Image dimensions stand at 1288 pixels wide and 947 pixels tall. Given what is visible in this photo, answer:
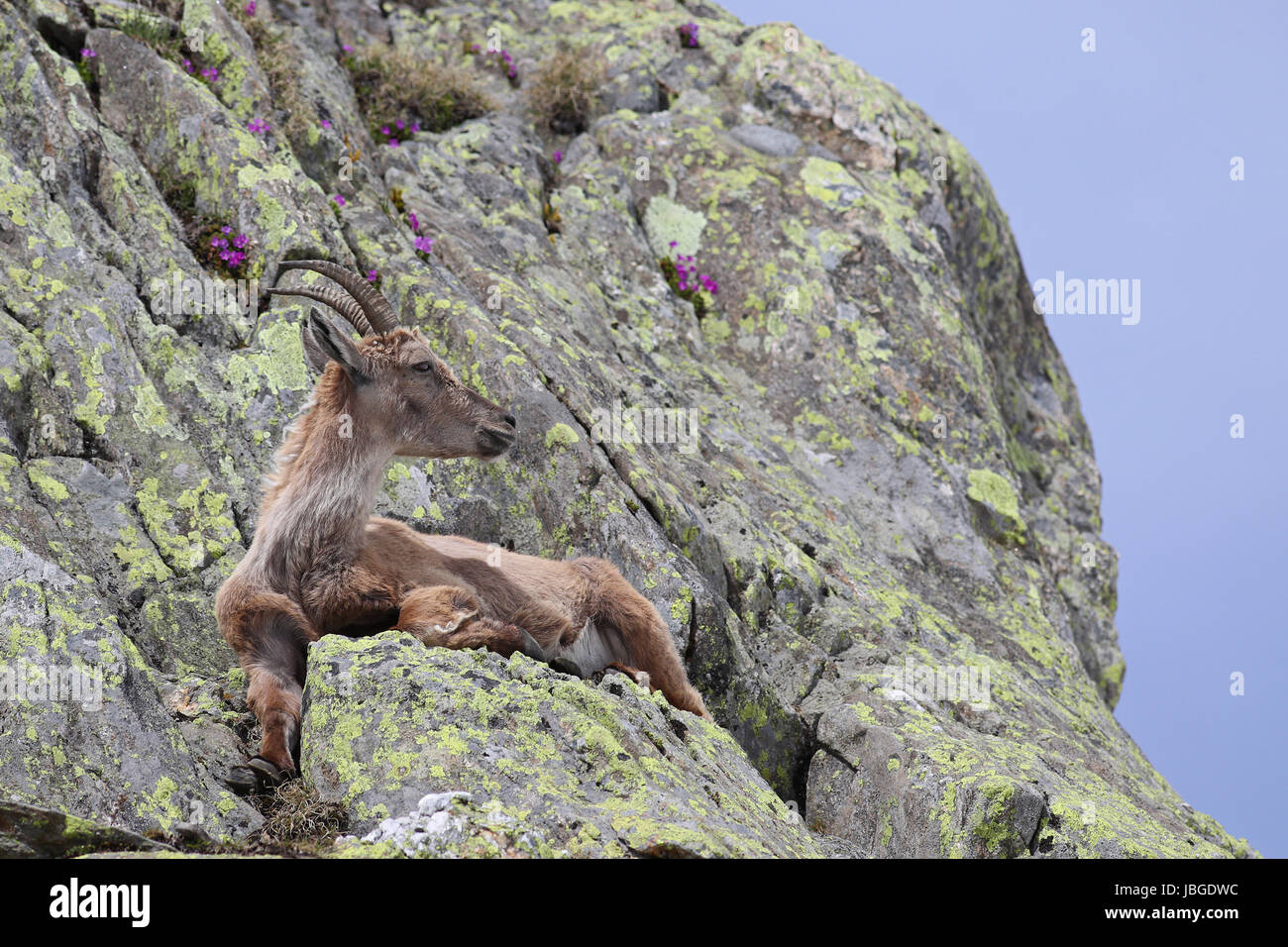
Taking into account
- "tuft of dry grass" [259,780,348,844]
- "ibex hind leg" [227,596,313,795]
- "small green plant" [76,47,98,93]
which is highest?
"small green plant" [76,47,98,93]

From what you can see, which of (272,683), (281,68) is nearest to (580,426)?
(272,683)

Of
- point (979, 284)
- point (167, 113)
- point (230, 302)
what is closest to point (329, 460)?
point (230, 302)

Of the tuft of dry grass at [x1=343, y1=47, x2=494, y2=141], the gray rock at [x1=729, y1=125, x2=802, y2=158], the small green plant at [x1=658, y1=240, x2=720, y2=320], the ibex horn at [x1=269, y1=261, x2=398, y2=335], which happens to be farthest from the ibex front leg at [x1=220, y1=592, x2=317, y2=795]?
the gray rock at [x1=729, y1=125, x2=802, y2=158]

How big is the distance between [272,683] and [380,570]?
1.11 meters

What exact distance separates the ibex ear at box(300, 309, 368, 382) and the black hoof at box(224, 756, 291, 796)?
3091 mm

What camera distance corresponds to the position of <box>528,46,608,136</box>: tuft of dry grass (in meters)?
18.2

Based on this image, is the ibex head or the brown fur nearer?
the brown fur

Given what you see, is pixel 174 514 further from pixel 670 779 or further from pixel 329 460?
pixel 670 779

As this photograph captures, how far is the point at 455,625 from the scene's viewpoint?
25.0ft

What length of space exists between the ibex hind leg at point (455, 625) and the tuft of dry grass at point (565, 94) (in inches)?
476

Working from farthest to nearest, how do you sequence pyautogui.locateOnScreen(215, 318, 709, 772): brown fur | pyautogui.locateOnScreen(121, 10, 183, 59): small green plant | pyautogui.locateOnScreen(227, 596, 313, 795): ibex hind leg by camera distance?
pyautogui.locateOnScreen(121, 10, 183, 59): small green plant, pyautogui.locateOnScreen(215, 318, 709, 772): brown fur, pyautogui.locateOnScreen(227, 596, 313, 795): ibex hind leg

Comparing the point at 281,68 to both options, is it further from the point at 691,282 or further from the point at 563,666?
the point at 563,666

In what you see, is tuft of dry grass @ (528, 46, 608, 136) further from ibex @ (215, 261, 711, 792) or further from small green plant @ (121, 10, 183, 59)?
ibex @ (215, 261, 711, 792)

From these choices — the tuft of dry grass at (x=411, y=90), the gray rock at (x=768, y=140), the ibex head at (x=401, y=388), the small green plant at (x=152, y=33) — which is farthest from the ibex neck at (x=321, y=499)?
the gray rock at (x=768, y=140)
